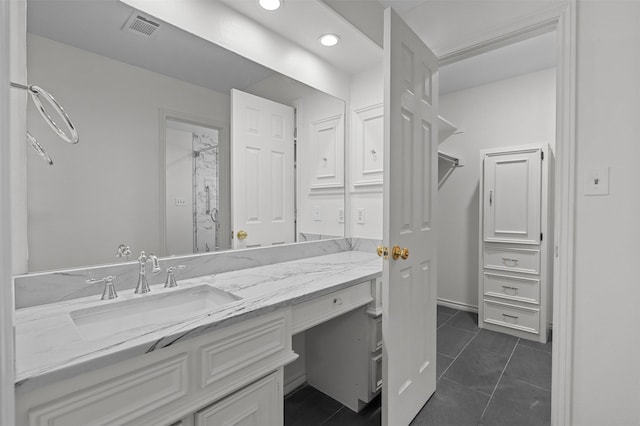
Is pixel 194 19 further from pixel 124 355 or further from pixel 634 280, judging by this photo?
pixel 634 280

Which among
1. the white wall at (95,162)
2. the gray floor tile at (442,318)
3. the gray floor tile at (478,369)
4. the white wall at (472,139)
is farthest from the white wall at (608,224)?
the white wall at (95,162)

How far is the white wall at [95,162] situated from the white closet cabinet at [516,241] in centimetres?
286

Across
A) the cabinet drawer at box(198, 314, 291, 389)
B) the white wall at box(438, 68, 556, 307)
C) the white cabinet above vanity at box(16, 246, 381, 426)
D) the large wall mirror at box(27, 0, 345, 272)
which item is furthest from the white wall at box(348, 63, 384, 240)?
the white wall at box(438, 68, 556, 307)

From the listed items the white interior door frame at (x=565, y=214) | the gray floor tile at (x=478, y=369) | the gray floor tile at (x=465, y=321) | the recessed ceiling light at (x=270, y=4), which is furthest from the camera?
the gray floor tile at (x=465, y=321)

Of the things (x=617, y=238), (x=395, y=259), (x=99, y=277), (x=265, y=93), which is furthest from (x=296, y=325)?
(x=617, y=238)

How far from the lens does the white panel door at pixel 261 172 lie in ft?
5.57

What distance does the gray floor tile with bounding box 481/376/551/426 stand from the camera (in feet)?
5.59

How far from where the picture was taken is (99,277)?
1.16 metres

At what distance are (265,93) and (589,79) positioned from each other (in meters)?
1.64

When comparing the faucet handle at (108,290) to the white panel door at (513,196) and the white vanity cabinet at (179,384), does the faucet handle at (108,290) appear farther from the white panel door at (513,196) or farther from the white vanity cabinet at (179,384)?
the white panel door at (513,196)

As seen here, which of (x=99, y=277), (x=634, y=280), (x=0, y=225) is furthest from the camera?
(x=634, y=280)

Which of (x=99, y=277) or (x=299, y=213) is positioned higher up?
(x=299, y=213)

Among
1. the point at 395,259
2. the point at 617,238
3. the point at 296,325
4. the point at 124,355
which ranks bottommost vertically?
the point at 296,325

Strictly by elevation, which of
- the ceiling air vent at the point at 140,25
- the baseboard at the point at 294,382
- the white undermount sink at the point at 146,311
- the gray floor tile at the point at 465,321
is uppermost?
the ceiling air vent at the point at 140,25
